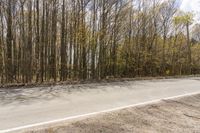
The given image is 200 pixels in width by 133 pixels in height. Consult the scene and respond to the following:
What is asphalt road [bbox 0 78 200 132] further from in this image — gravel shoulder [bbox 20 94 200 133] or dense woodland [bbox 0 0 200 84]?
dense woodland [bbox 0 0 200 84]

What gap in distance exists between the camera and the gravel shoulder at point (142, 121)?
28.1 ft

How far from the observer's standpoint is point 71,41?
2842 cm

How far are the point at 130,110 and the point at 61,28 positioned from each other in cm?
1737

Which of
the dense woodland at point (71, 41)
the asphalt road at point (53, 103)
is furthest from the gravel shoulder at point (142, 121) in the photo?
the dense woodland at point (71, 41)

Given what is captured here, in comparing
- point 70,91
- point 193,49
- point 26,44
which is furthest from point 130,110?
point 193,49

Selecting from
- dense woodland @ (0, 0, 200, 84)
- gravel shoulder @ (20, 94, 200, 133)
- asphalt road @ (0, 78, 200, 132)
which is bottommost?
gravel shoulder @ (20, 94, 200, 133)

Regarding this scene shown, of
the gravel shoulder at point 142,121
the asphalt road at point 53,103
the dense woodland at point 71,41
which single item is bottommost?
the gravel shoulder at point 142,121

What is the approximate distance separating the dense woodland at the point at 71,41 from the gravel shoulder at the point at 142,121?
11282 mm

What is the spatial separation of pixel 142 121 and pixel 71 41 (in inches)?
729

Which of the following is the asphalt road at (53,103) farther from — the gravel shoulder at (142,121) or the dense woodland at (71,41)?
the dense woodland at (71,41)

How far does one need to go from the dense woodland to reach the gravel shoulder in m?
11.3

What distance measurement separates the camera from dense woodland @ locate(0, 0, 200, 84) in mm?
24500

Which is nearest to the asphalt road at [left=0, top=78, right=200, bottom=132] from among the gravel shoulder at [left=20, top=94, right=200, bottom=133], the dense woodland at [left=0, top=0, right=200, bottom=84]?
the gravel shoulder at [left=20, top=94, right=200, bottom=133]

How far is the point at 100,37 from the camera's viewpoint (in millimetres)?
30016
